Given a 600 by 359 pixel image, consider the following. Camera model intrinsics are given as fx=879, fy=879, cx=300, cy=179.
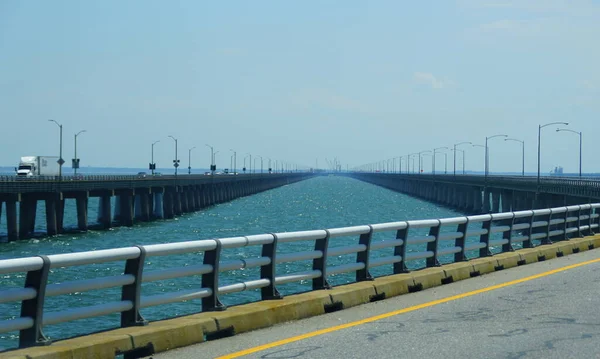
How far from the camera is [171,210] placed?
4274 inches

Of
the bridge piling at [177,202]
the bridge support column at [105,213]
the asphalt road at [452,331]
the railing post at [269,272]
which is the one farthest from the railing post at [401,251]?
the bridge piling at [177,202]

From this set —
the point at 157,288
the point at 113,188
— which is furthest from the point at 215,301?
the point at 113,188

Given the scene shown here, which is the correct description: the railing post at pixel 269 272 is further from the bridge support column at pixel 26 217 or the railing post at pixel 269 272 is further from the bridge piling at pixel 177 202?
the bridge piling at pixel 177 202

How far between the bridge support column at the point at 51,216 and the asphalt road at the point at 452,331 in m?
59.5

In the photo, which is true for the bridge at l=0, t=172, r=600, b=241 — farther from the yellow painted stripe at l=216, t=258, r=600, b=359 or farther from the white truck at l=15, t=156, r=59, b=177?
the yellow painted stripe at l=216, t=258, r=600, b=359

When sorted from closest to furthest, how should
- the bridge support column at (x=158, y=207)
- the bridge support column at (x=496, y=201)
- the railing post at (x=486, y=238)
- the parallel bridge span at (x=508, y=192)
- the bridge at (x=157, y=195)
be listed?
the railing post at (x=486, y=238) < the bridge at (x=157, y=195) < the parallel bridge span at (x=508, y=192) < the bridge support column at (x=158, y=207) < the bridge support column at (x=496, y=201)

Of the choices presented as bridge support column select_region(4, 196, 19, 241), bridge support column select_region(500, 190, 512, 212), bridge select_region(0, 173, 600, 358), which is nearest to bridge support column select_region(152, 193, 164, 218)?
bridge support column select_region(4, 196, 19, 241)

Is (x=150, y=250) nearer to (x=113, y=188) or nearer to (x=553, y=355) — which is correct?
(x=553, y=355)

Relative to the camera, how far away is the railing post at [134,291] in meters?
10.0

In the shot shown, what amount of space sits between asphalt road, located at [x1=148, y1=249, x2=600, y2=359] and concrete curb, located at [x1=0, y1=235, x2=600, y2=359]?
0.16m

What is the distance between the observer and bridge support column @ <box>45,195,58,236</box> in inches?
2795

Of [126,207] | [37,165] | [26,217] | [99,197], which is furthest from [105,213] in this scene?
[37,165]

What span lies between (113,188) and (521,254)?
7060 cm

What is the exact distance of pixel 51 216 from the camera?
2813 inches
